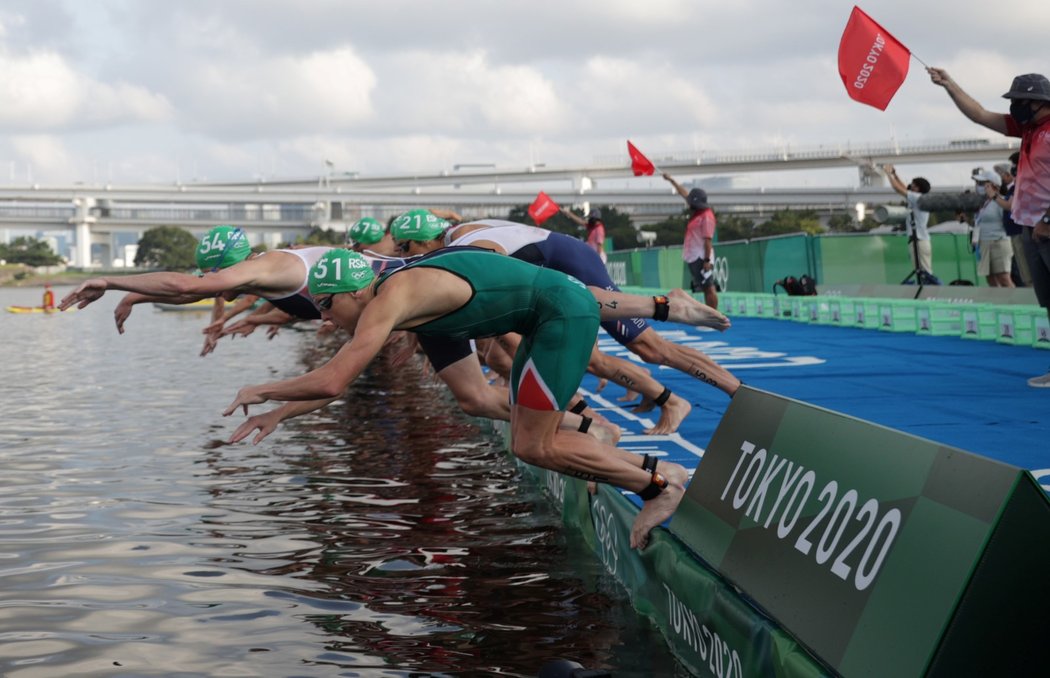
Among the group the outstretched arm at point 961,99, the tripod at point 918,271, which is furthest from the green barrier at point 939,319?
the outstretched arm at point 961,99

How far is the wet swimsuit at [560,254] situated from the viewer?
820cm

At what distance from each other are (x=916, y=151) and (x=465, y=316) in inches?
4999

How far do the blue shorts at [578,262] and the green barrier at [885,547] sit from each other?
328 cm

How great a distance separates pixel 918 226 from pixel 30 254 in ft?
512

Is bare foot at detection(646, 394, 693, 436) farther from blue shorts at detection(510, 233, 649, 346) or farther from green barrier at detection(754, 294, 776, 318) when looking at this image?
green barrier at detection(754, 294, 776, 318)

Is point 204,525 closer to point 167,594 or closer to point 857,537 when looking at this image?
point 167,594

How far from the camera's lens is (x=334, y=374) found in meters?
5.24

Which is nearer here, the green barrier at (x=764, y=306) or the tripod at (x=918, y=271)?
the tripod at (x=918, y=271)

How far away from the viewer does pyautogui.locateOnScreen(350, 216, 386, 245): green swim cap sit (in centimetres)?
1155

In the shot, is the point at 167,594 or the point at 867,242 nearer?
the point at 167,594

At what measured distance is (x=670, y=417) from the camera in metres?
8.65

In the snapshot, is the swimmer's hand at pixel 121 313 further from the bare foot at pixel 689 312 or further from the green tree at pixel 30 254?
the green tree at pixel 30 254

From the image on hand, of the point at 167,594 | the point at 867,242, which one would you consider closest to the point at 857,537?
the point at 167,594

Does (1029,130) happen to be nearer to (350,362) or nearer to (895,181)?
(350,362)
